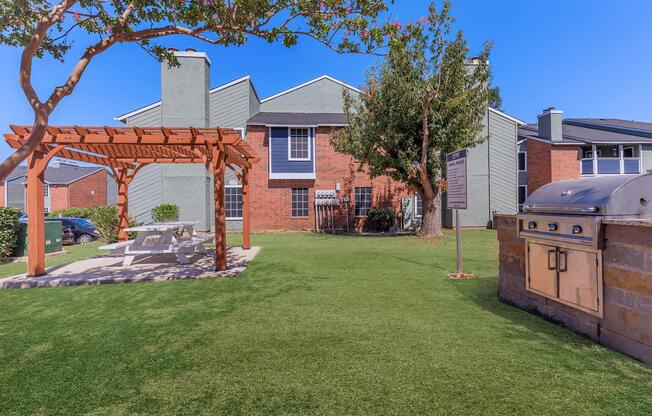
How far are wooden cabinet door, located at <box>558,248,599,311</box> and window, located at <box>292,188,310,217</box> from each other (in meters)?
15.6

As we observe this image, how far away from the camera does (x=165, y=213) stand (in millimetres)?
16516

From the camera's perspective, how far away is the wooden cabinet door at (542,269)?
3881 mm

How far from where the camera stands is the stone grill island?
296cm

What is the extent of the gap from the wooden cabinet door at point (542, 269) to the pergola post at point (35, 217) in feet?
30.7

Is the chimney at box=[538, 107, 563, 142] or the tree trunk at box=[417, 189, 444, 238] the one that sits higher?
the chimney at box=[538, 107, 563, 142]

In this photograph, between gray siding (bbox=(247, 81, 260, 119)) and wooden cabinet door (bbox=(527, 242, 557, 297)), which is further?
gray siding (bbox=(247, 81, 260, 119))

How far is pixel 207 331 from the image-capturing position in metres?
4.00

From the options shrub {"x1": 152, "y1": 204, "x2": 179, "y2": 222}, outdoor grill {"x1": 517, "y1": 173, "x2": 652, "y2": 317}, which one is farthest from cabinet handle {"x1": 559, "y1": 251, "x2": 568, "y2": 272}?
shrub {"x1": 152, "y1": 204, "x2": 179, "y2": 222}

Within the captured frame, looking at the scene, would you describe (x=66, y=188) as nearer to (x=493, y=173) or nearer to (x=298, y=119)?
(x=298, y=119)

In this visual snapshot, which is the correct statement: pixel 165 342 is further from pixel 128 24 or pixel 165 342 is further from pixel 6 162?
pixel 128 24

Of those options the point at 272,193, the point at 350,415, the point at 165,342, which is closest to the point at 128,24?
the point at 165,342

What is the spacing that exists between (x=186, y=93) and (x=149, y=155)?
884 centimetres

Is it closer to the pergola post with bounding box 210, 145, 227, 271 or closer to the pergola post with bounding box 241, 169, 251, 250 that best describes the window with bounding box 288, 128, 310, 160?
the pergola post with bounding box 241, 169, 251, 250

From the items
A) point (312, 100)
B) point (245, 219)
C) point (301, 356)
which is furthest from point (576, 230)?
point (312, 100)
